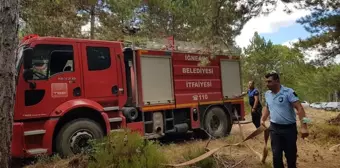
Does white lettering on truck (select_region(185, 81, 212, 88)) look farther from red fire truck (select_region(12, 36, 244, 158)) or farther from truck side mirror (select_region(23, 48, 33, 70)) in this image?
truck side mirror (select_region(23, 48, 33, 70))

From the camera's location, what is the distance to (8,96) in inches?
173

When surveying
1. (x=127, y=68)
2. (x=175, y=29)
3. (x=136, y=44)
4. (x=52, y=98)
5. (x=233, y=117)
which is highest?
(x=175, y=29)

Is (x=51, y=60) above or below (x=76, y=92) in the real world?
above

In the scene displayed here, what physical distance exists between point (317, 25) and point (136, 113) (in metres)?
6.19

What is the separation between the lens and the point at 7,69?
14.3ft

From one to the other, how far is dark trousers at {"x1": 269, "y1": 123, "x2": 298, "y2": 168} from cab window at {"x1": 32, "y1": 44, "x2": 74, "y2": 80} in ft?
15.0

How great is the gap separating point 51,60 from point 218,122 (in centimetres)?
574

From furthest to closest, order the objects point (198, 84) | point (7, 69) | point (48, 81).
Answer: point (198, 84), point (48, 81), point (7, 69)

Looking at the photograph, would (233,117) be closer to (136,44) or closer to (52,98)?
(136,44)

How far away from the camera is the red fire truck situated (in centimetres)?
757

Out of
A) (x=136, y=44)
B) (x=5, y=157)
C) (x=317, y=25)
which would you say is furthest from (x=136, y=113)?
(x=317, y=25)

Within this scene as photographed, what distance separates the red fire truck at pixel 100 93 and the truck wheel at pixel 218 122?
5 centimetres

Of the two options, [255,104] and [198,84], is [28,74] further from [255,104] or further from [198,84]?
[255,104]

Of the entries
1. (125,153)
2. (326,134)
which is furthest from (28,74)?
(326,134)
